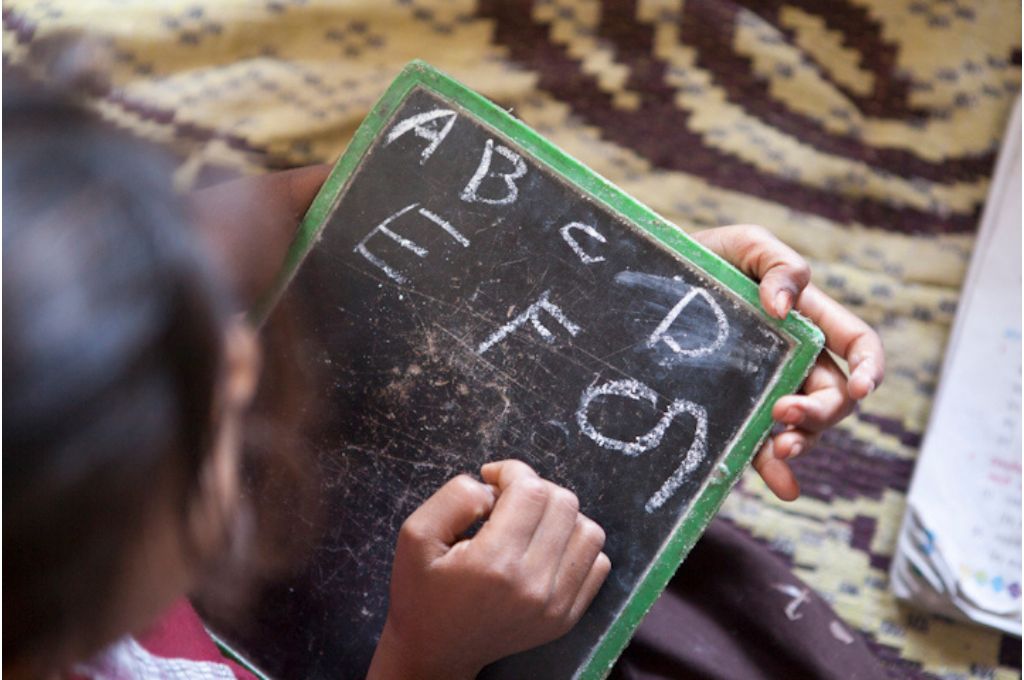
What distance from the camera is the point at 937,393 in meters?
0.96

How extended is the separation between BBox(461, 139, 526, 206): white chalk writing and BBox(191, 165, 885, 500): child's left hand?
0.46 ft

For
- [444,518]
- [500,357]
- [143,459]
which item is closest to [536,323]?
[500,357]

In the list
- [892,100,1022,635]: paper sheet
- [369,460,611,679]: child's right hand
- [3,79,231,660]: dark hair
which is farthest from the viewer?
[892,100,1022,635]: paper sheet

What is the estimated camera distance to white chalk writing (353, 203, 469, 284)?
623 millimetres

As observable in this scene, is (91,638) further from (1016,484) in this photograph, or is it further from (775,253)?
(1016,484)

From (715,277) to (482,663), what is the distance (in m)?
0.29

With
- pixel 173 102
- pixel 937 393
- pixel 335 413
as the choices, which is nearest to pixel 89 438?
pixel 335 413

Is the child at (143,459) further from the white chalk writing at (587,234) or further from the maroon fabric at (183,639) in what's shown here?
the white chalk writing at (587,234)

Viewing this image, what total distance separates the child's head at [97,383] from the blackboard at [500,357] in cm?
14

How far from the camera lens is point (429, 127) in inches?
24.8

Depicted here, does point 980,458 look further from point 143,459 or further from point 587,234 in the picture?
point 143,459

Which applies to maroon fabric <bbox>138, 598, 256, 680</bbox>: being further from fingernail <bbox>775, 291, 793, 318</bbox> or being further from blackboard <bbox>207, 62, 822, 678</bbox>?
fingernail <bbox>775, 291, 793, 318</bbox>

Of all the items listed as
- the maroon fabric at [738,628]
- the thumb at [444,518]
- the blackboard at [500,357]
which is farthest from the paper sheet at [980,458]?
the thumb at [444,518]

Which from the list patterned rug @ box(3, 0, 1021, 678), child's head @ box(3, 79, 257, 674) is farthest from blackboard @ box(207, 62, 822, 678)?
patterned rug @ box(3, 0, 1021, 678)
